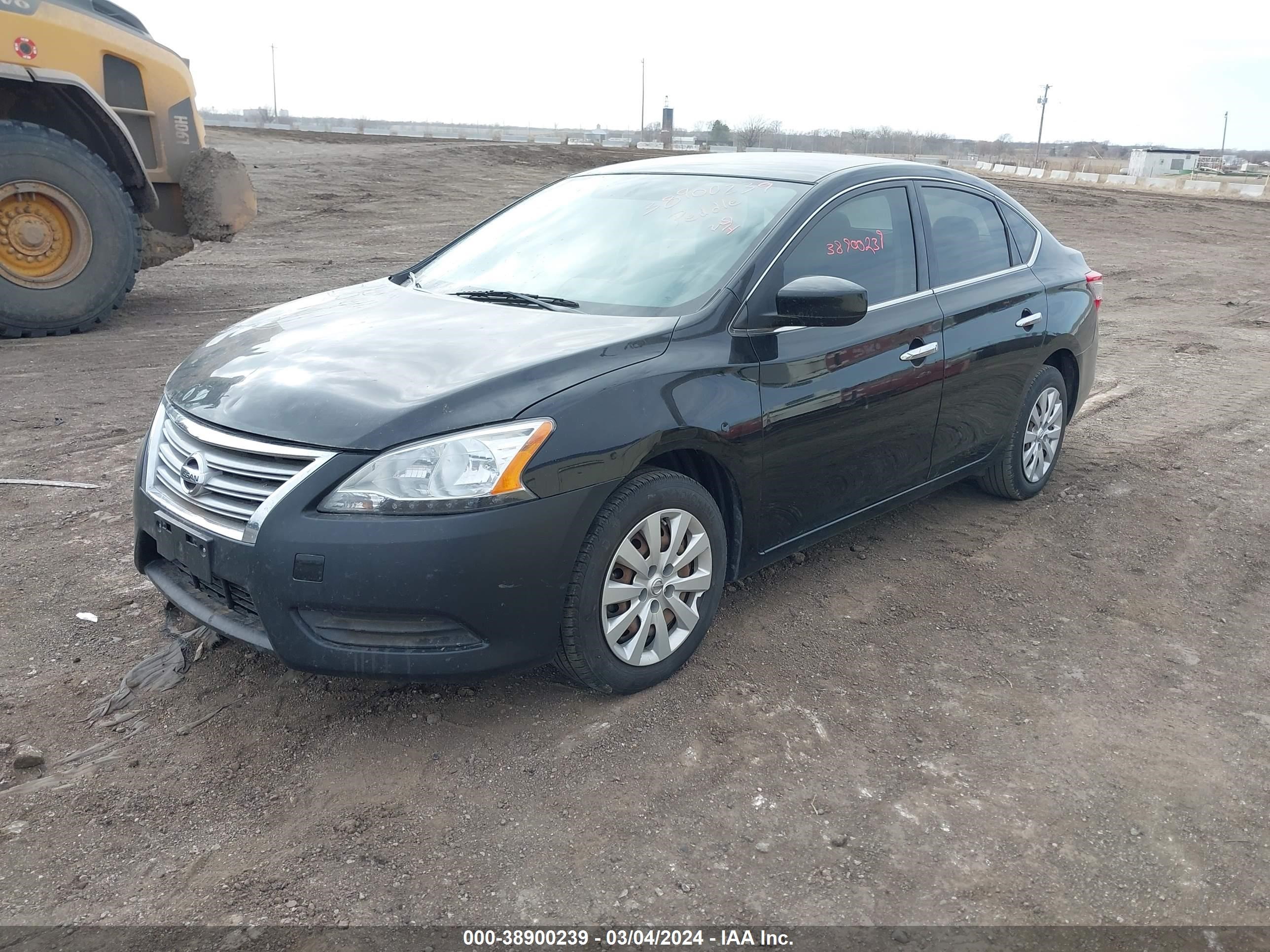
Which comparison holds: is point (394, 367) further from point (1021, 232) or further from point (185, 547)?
point (1021, 232)

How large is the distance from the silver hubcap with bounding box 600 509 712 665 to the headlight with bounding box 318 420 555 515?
0.48 metres

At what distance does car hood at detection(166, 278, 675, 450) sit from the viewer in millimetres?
3107

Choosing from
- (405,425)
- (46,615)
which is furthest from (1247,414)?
(46,615)

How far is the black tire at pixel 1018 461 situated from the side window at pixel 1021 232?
1.90 ft

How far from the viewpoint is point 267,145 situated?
28062 millimetres

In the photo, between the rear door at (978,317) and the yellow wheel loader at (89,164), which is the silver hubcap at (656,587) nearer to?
the rear door at (978,317)

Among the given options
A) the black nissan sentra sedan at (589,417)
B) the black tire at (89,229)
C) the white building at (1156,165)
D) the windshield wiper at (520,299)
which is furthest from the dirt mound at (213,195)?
the white building at (1156,165)

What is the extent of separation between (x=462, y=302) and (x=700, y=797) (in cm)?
206

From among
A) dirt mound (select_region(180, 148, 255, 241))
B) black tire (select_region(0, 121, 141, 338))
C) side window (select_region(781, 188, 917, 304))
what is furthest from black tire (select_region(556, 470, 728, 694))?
dirt mound (select_region(180, 148, 255, 241))

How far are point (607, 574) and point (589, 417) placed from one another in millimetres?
491

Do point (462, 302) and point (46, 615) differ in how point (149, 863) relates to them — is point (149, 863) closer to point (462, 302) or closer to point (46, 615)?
point (46, 615)

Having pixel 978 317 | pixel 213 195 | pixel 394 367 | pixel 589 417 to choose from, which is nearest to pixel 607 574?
pixel 589 417

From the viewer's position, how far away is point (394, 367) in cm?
339

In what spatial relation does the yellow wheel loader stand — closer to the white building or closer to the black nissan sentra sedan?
the black nissan sentra sedan
